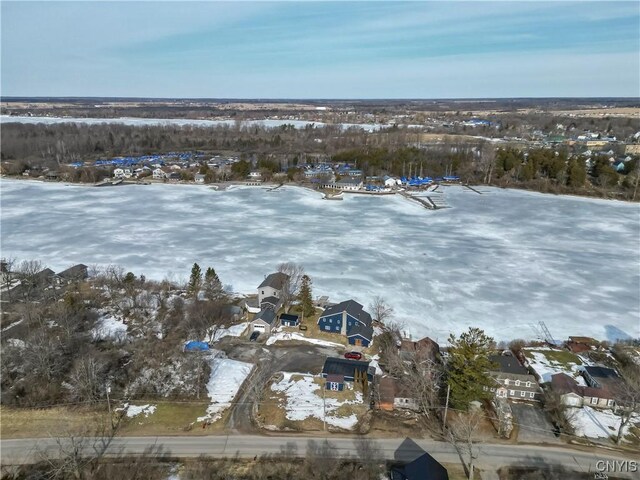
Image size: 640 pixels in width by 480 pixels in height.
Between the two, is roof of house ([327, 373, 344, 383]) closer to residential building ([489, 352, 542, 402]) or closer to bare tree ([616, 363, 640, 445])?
residential building ([489, 352, 542, 402])

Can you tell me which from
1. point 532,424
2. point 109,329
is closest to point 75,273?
point 109,329

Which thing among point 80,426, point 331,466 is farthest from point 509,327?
point 80,426

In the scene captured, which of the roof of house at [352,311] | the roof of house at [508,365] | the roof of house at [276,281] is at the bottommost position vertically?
the roof of house at [508,365]

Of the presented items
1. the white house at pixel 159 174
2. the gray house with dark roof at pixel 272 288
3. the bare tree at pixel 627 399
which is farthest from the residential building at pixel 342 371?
the white house at pixel 159 174

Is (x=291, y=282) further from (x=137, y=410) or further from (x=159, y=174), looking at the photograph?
(x=159, y=174)

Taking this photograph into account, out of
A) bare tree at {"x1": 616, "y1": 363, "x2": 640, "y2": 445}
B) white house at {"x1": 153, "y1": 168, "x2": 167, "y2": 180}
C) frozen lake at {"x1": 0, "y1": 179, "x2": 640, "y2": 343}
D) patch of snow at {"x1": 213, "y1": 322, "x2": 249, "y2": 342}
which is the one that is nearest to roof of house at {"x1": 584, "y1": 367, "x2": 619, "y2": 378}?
bare tree at {"x1": 616, "y1": 363, "x2": 640, "y2": 445}

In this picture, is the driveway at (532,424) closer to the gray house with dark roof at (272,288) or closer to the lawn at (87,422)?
the lawn at (87,422)
